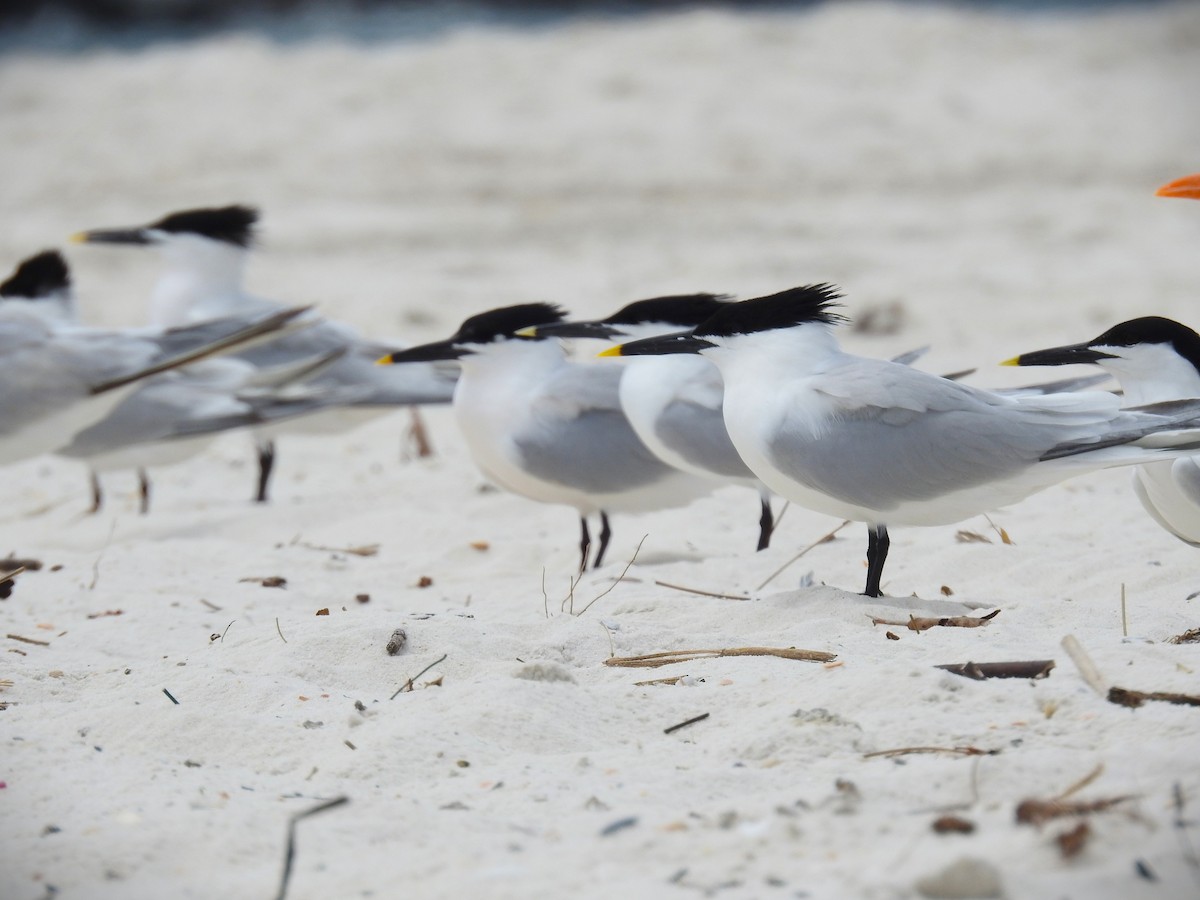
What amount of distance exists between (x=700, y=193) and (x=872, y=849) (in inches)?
437

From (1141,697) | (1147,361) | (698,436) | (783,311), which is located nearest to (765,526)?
(698,436)

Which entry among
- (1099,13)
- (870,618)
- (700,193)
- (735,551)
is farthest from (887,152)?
(870,618)

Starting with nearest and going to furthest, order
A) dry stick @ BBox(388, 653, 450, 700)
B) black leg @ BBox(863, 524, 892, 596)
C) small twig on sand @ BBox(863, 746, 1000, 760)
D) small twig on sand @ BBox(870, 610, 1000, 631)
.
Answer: small twig on sand @ BBox(863, 746, 1000, 760) → dry stick @ BBox(388, 653, 450, 700) → small twig on sand @ BBox(870, 610, 1000, 631) → black leg @ BBox(863, 524, 892, 596)

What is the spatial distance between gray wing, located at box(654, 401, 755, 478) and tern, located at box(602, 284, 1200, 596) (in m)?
0.67

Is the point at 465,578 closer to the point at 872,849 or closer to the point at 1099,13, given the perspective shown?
the point at 872,849

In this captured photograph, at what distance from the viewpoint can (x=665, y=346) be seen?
13.0 ft

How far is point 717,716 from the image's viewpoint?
2840 mm

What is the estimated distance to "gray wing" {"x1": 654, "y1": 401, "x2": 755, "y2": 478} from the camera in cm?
449

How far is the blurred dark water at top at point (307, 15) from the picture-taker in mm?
18875

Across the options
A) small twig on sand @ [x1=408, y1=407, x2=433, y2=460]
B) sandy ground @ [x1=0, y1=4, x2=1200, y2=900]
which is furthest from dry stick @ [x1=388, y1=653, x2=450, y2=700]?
small twig on sand @ [x1=408, y1=407, x2=433, y2=460]

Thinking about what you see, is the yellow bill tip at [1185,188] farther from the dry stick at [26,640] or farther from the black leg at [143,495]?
the black leg at [143,495]

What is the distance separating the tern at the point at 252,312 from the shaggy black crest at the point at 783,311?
2487 millimetres

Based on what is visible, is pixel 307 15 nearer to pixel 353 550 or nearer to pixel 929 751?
pixel 353 550

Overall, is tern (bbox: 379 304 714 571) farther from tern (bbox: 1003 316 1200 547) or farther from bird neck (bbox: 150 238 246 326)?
bird neck (bbox: 150 238 246 326)
